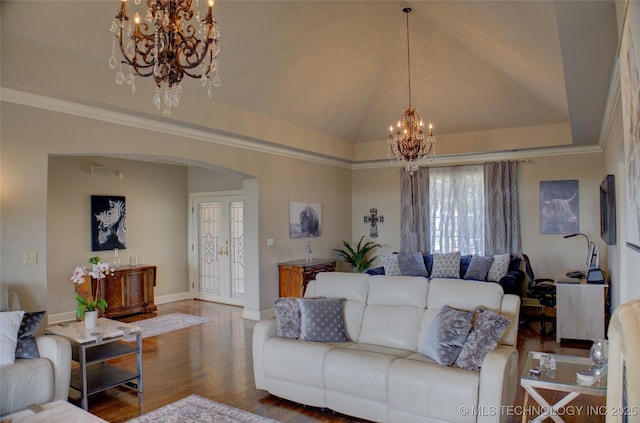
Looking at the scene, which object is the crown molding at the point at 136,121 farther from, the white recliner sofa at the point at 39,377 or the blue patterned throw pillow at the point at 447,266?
the blue patterned throw pillow at the point at 447,266

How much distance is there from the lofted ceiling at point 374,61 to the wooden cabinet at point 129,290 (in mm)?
3260

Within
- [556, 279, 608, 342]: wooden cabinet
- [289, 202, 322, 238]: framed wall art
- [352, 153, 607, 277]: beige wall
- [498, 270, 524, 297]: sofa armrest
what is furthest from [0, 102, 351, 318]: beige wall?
[556, 279, 608, 342]: wooden cabinet

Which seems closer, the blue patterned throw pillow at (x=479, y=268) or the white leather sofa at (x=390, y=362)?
the white leather sofa at (x=390, y=362)

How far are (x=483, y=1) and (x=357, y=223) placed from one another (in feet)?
19.4

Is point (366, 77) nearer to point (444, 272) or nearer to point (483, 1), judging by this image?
point (483, 1)

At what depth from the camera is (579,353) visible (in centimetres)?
513

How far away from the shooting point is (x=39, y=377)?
3.29 metres

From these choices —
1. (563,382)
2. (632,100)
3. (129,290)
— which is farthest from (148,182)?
(632,100)

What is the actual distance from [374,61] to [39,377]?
19.1 feet

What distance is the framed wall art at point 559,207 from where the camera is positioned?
288 inches

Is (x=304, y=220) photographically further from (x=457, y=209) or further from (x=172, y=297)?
(x=172, y=297)


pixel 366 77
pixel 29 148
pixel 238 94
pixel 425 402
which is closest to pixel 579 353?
pixel 425 402

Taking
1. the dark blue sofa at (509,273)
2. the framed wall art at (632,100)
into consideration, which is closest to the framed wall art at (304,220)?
the dark blue sofa at (509,273)

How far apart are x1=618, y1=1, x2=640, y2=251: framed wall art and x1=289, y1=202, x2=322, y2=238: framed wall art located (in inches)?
224
